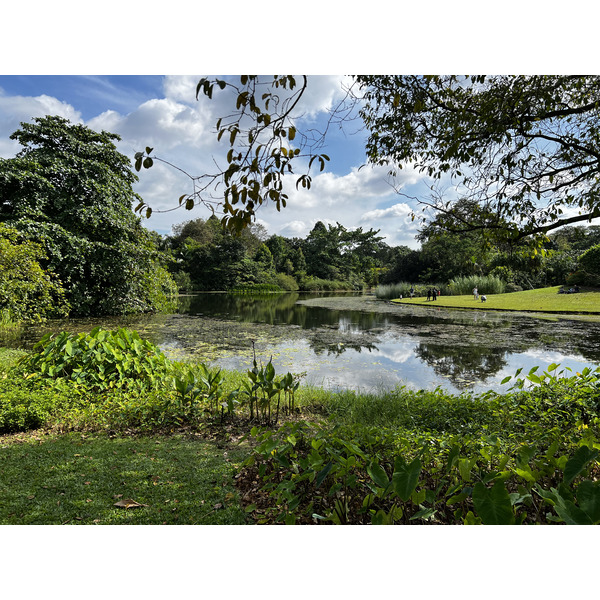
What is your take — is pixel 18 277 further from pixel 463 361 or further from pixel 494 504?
pixel 463 361

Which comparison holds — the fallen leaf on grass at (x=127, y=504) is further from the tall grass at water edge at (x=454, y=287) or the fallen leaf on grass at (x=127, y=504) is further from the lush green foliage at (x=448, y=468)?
the tall grass at water edge at (x=454, y=287)

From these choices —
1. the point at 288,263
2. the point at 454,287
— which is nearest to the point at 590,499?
the point at 288,263

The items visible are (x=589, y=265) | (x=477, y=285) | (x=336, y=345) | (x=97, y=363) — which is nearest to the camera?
(x=97, y=363)

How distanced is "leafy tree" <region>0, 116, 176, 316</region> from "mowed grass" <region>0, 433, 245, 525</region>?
19.9ft

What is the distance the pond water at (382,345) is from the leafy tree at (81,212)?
1101 mm

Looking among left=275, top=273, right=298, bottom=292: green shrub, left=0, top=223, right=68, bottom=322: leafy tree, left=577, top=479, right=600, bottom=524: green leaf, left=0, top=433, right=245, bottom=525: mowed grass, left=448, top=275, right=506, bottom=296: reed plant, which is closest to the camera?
left=577, top=479, right=600, bottom=524: green leaf

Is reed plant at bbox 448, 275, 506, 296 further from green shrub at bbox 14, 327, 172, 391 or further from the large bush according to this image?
green shrub at bbox 14, 327, 172, 391

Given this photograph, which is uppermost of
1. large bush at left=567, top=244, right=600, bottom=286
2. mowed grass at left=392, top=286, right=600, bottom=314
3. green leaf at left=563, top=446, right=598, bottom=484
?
large bush at left=567, top=244, right=600, bottom=286

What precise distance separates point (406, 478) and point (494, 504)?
281 millimetres

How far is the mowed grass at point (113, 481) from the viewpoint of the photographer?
154cm

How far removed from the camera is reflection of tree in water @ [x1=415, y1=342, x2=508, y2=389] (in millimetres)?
4836

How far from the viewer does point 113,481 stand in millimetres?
1802

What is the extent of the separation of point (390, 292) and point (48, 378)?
19.2 metres

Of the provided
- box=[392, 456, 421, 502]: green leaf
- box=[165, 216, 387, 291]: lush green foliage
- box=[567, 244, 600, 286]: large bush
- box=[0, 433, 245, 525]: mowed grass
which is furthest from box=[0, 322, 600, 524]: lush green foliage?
box=[567, 244, 600, 286]: large bush
